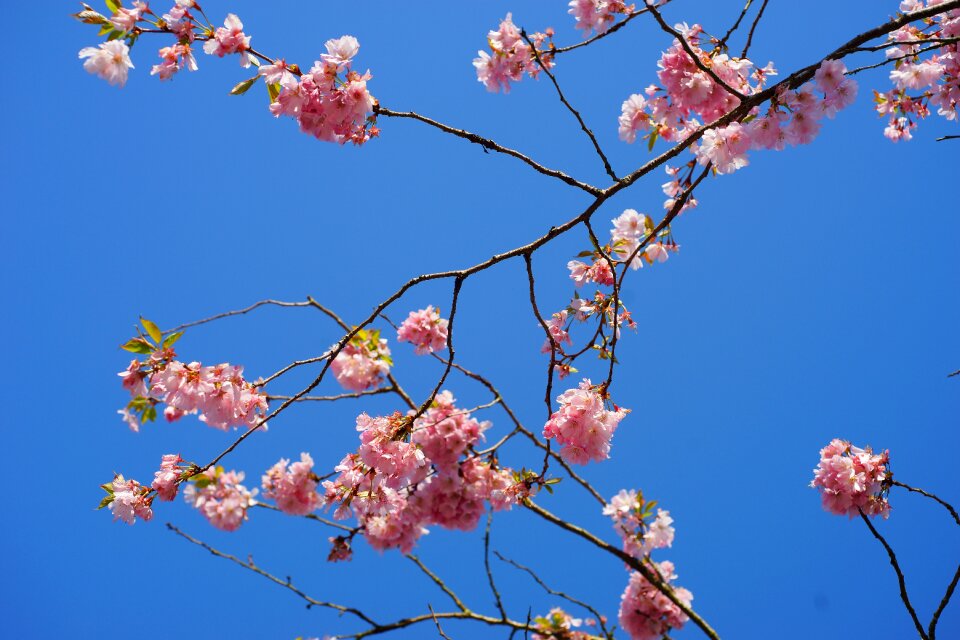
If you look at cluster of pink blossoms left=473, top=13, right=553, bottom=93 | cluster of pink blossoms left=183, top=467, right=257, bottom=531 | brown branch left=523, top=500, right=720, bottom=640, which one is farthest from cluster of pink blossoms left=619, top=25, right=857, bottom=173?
cluster of pink blossoms left=183, top=467, right=257, bottom=531

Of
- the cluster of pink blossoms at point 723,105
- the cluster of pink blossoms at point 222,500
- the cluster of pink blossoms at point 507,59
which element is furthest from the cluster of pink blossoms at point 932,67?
the cluster of pink blossoms at point 222,500

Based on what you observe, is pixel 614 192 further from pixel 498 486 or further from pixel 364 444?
pixel 498 486

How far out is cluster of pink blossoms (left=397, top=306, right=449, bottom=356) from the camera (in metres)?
3.36

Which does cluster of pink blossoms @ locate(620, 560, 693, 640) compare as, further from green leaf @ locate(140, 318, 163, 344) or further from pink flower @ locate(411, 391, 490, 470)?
green leaf @ locate(140, 318, 163, 344)

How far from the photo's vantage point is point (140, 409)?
2814mm

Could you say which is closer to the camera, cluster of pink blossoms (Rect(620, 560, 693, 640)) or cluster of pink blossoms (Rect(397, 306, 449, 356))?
cluster of pink blossoms (Rect(397, 306, 449, 356))

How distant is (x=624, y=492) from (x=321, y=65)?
8.83 ft

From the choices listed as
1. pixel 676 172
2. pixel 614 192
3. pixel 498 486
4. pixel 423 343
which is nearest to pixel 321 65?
pixel 614 192

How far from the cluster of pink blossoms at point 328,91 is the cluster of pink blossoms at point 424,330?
1.30 meters

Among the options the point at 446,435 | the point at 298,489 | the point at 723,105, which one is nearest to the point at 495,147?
the point at 723,105

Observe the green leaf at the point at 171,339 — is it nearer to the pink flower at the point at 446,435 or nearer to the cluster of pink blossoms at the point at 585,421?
the cluster of pink blossoms at the point at 585,421

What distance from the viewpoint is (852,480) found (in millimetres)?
2910

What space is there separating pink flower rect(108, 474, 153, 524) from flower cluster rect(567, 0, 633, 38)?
8.84ft

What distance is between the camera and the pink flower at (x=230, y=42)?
2.15 metres
